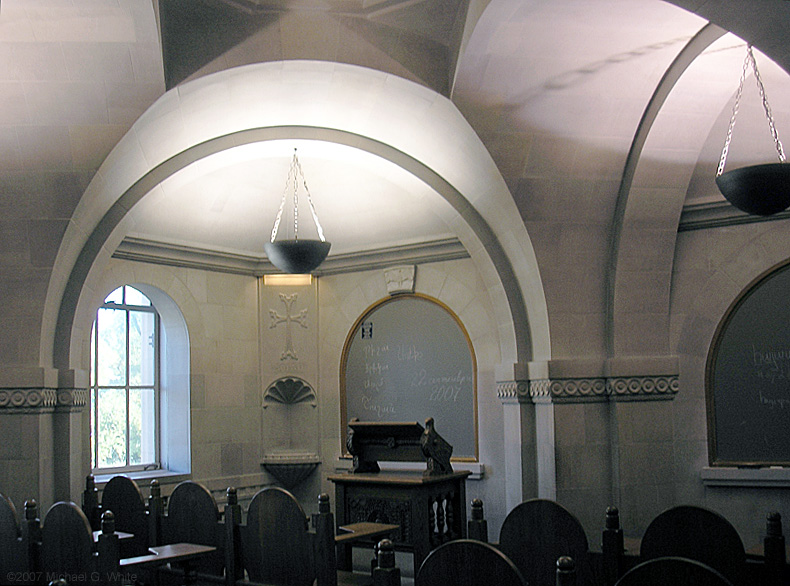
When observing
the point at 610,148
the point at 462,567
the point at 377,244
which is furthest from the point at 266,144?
the point at 462,567

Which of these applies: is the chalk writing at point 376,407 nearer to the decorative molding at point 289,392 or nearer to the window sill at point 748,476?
the decorative molding at point 289,392

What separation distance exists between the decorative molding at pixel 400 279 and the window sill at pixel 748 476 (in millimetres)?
3030

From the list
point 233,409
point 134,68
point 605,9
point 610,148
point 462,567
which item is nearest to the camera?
point 462,567

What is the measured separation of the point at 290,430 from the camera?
7918 millimetres

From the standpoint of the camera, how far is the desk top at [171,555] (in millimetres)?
3529

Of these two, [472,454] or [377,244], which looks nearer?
[472,454]

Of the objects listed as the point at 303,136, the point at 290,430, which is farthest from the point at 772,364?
the point at 290,430

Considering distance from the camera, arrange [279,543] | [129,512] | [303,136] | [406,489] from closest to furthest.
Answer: [279,543], [129,512], [406,489], [303,136]

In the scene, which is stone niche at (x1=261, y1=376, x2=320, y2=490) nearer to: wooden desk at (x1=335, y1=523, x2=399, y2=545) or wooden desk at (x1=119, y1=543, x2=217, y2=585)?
wooden desk at (x1=335, y1=523, x2=399, y2=545)

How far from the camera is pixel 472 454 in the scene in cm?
694

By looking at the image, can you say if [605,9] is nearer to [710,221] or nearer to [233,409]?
[710,221]

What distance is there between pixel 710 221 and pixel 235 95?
136 inches

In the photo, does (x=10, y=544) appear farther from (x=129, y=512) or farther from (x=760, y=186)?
(x=760, y=186)

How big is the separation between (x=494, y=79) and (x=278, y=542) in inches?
117
